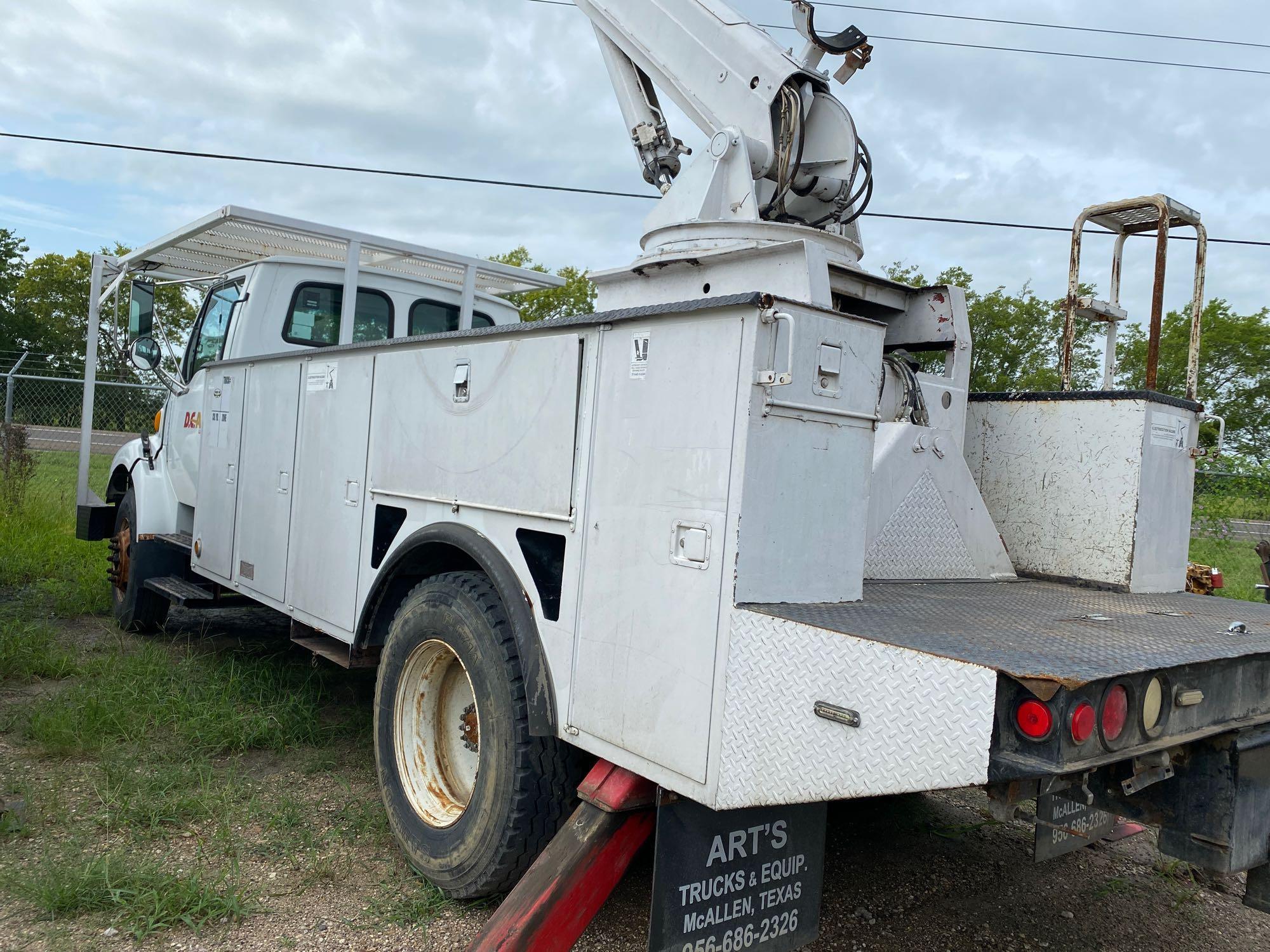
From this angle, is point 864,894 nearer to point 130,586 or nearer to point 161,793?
point 161,793

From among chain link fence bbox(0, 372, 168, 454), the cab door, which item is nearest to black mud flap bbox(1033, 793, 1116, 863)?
the cab door

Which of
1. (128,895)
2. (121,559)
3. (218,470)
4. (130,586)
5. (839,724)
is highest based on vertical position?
(218,470)

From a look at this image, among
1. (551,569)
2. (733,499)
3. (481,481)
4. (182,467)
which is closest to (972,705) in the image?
(733,499)

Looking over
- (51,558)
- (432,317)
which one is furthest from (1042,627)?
(51,558)

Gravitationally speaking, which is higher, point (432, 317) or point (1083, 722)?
point (432, 317)

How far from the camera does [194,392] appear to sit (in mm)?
5941

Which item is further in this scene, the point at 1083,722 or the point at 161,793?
the point at 161,793

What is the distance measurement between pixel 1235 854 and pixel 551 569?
1.90m

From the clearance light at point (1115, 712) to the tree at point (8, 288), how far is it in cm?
4796

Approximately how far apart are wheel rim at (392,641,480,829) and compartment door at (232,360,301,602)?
1.29 m

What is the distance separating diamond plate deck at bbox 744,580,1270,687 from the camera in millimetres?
1970

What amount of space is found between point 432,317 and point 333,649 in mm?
2786

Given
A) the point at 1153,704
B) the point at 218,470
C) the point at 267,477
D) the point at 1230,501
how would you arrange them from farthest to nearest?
the point at 1230,501
the point at 218,470
the point at 267,477
the point at 1153,704

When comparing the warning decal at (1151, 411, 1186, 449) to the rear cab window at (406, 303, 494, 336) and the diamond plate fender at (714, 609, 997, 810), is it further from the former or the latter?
the rear cab window at (406, 303, 494, 336)
